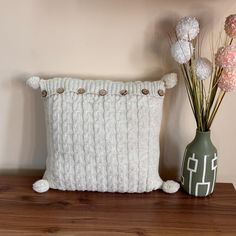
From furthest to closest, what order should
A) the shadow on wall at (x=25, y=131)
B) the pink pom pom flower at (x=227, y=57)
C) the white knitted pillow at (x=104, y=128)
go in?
the shadow on wall at (x=25, y=131)
the white knitted pillow at (x=104, y=128)
the pink pom pom flower at (x=227, y=57)

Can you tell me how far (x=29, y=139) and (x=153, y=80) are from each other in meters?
0.48

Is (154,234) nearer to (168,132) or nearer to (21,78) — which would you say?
(168,132)

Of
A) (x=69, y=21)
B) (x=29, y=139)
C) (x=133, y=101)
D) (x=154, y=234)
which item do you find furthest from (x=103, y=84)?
(x=154, y=234)

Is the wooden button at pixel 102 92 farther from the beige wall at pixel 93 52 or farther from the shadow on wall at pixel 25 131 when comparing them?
the shadow on wall at pixel 25 131

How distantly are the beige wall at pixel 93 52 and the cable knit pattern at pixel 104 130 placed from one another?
3.4 inches

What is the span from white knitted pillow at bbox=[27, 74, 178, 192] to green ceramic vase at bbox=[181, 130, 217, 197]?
0.11 m

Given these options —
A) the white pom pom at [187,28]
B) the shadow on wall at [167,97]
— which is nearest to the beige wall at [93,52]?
the shadow on wall at [167,97]

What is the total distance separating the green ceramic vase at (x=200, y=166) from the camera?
1.09 meters

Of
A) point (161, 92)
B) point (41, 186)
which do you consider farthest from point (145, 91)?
point (41, 186)

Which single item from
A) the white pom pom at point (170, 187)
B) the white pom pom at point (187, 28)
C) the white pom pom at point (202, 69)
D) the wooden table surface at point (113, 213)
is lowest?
the wooden table surface at point (113, 213)

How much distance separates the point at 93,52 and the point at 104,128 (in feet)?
0.84

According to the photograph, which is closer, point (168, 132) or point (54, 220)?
point (54, 220)

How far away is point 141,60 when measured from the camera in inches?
45.6

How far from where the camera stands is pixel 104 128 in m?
1.09
